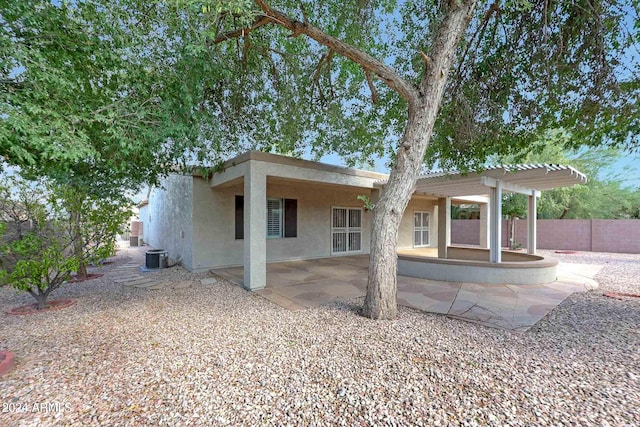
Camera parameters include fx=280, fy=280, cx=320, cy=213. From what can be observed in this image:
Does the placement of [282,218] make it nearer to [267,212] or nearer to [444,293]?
[267,212]

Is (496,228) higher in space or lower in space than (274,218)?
lower

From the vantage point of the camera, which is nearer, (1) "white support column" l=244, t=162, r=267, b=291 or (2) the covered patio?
(2) the covered patio

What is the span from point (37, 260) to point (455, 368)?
658 centimetres

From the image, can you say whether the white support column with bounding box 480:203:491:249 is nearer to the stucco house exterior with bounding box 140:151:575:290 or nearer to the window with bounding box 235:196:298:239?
the stucco house exterior with bounding box 140:151:575:290

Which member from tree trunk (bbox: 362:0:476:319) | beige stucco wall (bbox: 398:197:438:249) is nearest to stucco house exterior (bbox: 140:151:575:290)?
beige stucco wall (bbox: 398:197:438:249)

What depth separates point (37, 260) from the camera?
4.80 meters

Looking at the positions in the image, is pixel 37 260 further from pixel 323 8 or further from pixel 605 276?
pixel 605 276

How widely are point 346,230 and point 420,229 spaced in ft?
18.6

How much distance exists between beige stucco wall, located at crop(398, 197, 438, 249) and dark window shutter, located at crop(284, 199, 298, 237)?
5.78 metres

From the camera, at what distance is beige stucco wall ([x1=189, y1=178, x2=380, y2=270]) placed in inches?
332

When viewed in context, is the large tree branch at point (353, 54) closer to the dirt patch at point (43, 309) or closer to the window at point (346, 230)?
the dirt patch at point (43, 309)

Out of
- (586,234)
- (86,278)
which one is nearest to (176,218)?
(86,278)

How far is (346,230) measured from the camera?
12.0 meters

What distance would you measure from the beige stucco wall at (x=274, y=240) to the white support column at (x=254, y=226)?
244cm
